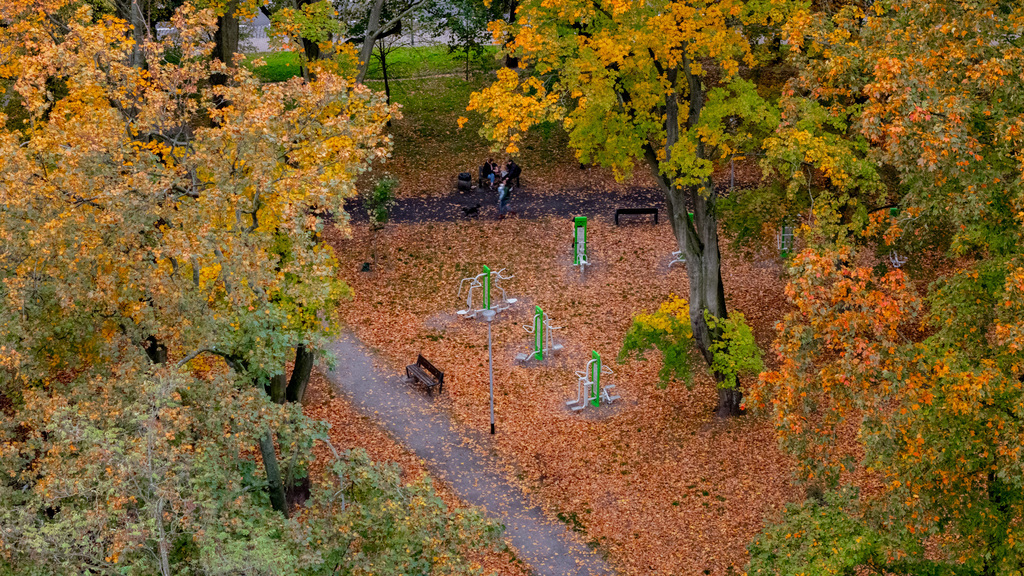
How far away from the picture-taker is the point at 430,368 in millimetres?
20516

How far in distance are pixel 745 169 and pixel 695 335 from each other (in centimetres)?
1233

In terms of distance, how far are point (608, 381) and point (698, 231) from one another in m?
4.47

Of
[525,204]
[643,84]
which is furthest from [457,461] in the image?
[525,204]

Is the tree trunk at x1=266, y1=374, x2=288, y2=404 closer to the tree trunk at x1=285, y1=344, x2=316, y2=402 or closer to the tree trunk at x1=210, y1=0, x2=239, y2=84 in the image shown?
the tree trunk at x1=285, y1=344, x2=316, y2=402

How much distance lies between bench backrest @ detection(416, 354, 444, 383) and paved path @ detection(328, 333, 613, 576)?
562 mm

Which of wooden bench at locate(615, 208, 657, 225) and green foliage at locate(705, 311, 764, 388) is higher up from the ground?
wooden bench at locate(615, 208, 657, 225)

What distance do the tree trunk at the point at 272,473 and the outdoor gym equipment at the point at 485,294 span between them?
33.0 feet

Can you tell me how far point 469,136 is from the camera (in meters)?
32.0

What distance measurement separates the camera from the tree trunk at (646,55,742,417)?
654 inches

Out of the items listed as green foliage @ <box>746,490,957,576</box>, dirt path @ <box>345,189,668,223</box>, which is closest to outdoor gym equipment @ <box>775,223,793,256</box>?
dirt path @ <box>345,189,668,223</box>

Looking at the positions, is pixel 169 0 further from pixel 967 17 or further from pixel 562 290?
pixel 967 17

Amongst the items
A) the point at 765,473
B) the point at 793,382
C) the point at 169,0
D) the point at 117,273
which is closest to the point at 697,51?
the point at 793,382

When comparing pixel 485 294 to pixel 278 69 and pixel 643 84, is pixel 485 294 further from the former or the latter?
pixel 278 69

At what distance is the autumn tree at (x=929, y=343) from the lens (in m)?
9.95
